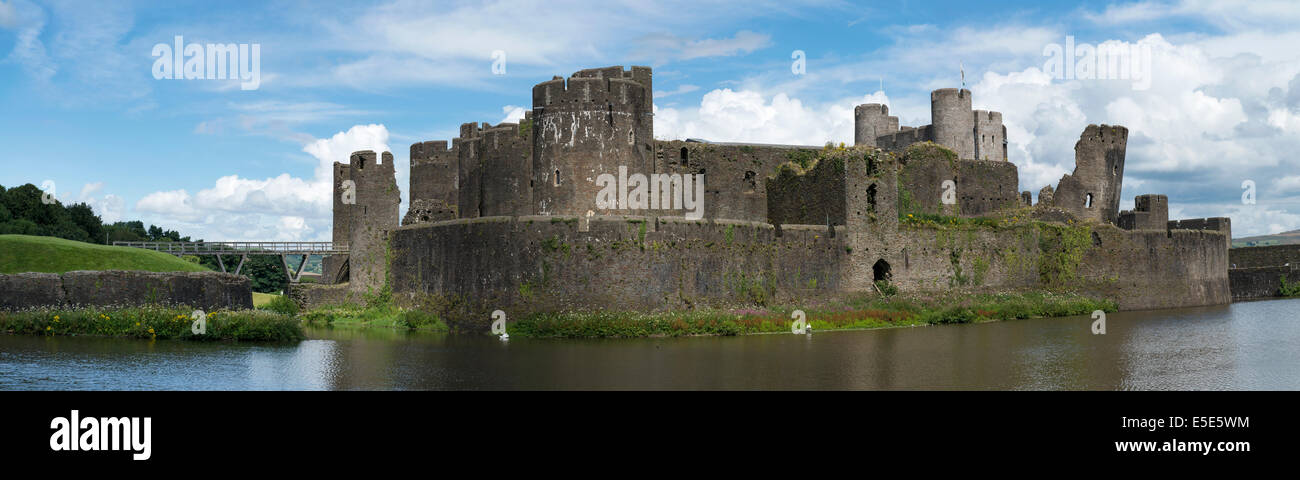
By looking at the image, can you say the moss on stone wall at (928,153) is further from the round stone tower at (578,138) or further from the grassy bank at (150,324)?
the grassy bank at (150,324)

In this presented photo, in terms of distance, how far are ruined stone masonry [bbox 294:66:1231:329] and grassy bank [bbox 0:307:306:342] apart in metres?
6.43

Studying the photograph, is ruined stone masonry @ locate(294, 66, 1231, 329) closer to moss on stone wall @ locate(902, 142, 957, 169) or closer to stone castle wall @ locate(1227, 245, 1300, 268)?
moss on stone wall @ locate(902, 142, 957, 169)

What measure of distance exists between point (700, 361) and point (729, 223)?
1197cm

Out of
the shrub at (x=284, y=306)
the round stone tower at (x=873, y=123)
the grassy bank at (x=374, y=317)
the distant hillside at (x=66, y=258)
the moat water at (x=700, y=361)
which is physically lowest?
the moat water at (x=700, y=361)

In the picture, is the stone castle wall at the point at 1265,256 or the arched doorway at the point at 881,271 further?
the stone castle wall at the point at 1265,256

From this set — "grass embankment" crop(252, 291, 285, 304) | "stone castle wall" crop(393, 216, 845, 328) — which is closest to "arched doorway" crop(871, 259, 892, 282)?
"stone castle wall" crop(393, 216, 845, 328)

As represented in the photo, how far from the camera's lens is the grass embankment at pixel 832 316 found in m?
31.6

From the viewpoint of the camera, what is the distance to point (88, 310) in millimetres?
32281

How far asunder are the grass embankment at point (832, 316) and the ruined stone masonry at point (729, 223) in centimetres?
83

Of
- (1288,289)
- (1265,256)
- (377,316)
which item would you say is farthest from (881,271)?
(1265,256)

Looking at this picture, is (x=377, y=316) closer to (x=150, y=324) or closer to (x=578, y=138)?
(x=150, y=324)

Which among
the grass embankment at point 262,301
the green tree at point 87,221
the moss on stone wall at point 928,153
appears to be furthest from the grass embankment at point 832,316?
the green tree at point 87,221
